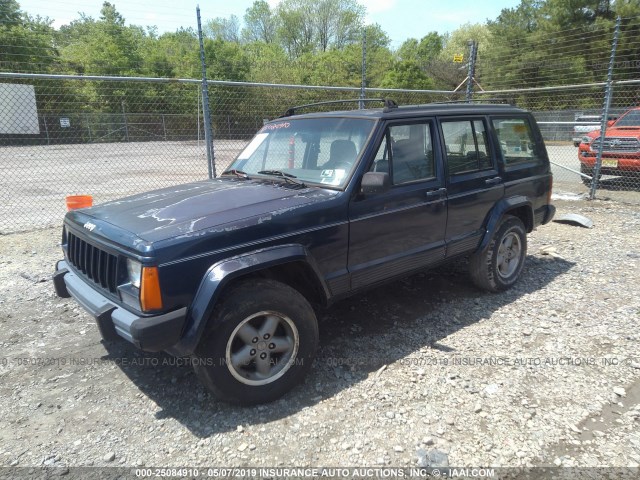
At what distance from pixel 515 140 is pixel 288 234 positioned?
3.12 meters

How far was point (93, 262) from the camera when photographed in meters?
2.97

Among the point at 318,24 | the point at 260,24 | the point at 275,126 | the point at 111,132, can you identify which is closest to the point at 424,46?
the point at 318,24

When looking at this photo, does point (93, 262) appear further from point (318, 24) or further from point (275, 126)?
point (318, 24)

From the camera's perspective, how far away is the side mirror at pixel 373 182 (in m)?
3.09

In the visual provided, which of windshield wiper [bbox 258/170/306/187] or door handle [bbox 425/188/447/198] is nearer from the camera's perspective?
windshield wiper [bbox 258/170/306/187]

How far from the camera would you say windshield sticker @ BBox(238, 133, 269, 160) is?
164 inches

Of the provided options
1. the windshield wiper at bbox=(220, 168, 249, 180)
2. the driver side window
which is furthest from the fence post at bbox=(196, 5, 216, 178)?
the driver side window

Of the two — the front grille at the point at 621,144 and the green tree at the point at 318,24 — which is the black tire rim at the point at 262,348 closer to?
the front grille at the point at 621,144

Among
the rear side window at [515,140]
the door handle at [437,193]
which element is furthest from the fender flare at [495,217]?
the door handle at [437,193]

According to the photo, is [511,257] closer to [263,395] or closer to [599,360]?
[599,360]

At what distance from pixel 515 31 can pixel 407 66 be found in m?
8.30

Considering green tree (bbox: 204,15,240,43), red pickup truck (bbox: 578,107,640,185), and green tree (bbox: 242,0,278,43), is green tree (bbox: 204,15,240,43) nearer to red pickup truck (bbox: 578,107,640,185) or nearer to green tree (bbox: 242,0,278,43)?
green tree (bbox: 242,0,278,43)

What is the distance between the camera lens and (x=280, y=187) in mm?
3391

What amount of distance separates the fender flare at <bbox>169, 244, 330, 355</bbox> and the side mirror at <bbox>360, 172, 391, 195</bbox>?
87cm
